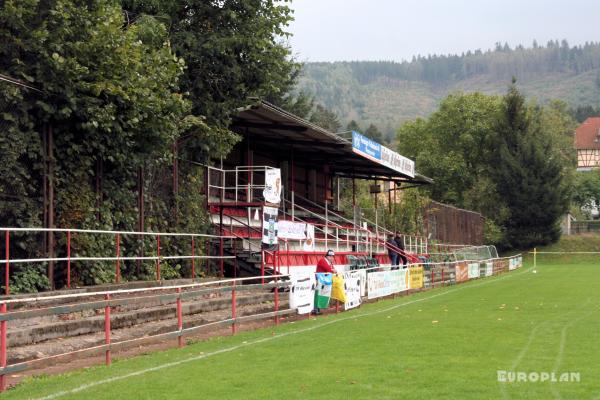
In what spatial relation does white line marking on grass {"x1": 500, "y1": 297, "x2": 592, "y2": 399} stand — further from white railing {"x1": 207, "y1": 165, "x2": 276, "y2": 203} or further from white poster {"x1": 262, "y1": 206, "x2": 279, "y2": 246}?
white railing {"x1": 207, "y1": 165, "x2": 276, "y2": 203}

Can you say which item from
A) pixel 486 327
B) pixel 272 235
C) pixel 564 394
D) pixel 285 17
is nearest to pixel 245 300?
pixel 272 235

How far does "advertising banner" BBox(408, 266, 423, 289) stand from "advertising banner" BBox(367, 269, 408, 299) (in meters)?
0.75

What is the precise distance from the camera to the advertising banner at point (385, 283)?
2558cm

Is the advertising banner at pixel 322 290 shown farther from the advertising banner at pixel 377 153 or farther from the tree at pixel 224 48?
the advertising banner at pixel 377 153

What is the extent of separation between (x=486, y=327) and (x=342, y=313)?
6039 mm

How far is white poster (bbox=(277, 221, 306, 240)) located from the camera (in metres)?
27.0

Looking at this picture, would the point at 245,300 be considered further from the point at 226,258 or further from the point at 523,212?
the point at 523,212

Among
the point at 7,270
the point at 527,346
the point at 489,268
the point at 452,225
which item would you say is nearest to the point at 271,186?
the point at 7,270

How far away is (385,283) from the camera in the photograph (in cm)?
2702

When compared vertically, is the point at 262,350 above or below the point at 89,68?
below

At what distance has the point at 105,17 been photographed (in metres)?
18.2

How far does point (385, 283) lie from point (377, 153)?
36.6 feet

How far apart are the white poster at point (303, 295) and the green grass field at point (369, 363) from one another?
0.85 meters

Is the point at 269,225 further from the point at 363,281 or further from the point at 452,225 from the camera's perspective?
the point at 452,225
